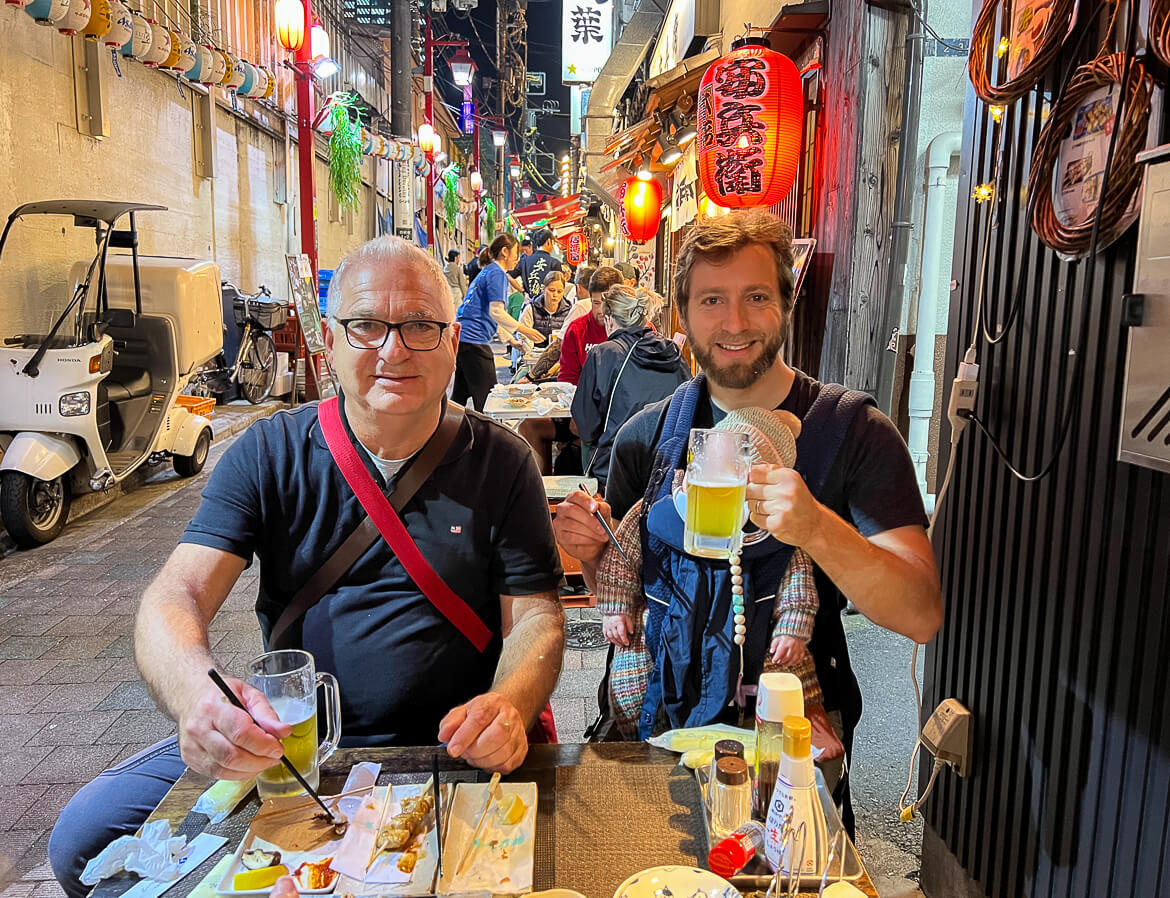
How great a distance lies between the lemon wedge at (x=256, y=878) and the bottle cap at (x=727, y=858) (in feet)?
2.34

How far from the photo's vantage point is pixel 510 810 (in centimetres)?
153

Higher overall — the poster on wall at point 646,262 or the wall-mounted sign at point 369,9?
the wall-mounted sign at point 369,9

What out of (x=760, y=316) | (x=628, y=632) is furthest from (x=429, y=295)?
(x=628, y=632)

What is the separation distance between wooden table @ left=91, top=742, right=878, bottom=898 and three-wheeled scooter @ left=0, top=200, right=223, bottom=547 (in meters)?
5.48

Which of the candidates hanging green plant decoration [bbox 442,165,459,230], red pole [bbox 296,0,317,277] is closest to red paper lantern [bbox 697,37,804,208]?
red pole [bbox 296,0,317,277]

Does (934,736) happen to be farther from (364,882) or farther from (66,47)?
(66,47)

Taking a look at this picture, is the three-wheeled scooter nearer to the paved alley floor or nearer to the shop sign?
the paved alley floor

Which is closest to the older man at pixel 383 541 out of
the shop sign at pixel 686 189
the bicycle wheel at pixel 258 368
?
the shop sign at pixel 686 189

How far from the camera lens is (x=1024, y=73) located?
6.68 feet

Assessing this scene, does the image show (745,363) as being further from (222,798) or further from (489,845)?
(222,798)

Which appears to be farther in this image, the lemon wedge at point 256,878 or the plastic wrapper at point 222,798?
the plastic wrapper at point 222,798

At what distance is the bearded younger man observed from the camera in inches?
76.5

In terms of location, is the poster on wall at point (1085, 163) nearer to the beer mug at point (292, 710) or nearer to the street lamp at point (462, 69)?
the beer mug at point (292, 710)

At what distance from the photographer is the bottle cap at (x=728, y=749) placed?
5.10ft
